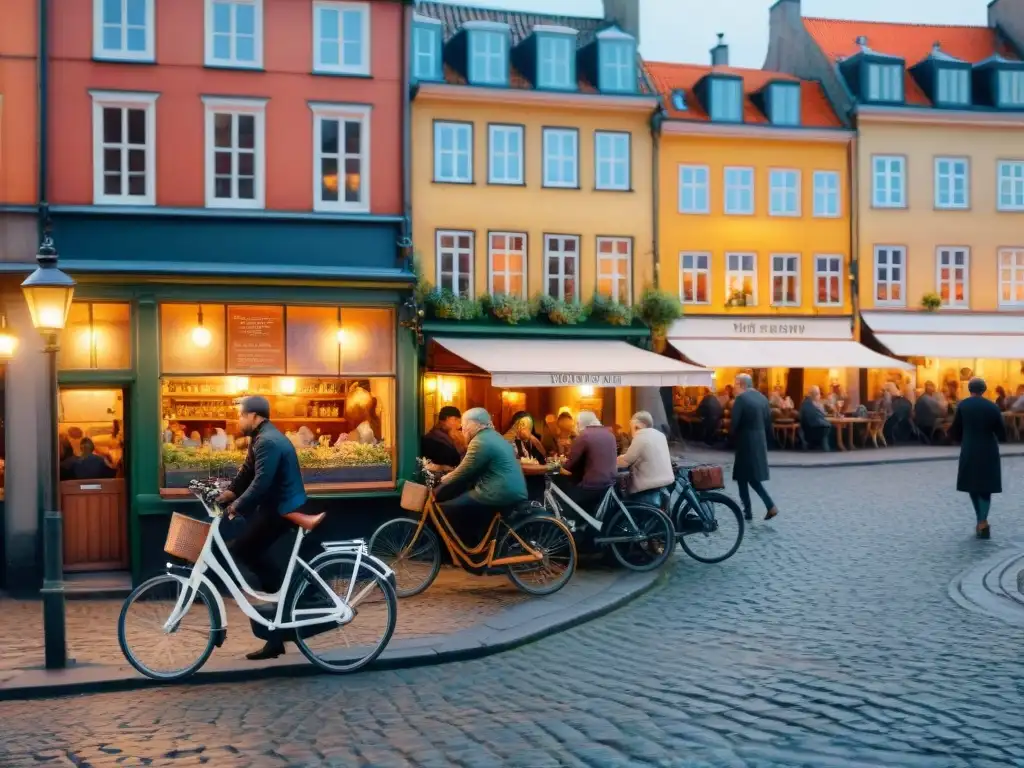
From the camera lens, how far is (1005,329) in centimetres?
3281

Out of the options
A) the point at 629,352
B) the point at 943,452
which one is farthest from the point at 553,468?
the point at 943,452

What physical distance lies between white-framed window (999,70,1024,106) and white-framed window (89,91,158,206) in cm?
2631

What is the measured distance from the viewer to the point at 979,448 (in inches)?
549

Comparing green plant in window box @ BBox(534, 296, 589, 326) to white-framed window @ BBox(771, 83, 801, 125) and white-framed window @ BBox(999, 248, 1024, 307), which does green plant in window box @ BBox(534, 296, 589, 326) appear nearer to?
white-framed window @ BBox(771, 83, 801, 125)

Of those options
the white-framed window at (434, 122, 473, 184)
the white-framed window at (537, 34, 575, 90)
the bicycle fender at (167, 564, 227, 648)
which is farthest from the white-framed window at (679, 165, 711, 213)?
the bicycle fender at (167, 564, 227, 648)

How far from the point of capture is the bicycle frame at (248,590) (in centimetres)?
834

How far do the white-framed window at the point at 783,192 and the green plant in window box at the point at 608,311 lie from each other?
7592mm

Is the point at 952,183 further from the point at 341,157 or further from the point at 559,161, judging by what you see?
the point at 341,157

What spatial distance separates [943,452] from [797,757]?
21769 millimetres

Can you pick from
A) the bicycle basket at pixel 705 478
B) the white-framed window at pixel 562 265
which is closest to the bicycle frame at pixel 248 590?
the bicycle basket at pixel 705 478

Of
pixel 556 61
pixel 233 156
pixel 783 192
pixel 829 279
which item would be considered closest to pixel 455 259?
pixel 556 61

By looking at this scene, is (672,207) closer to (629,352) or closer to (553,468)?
(629,352)

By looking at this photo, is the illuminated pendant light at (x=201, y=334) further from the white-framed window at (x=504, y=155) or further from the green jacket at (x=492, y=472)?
the white-framed window at (x=504, y=155)

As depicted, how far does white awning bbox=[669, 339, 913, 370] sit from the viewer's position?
29188 millimetres
